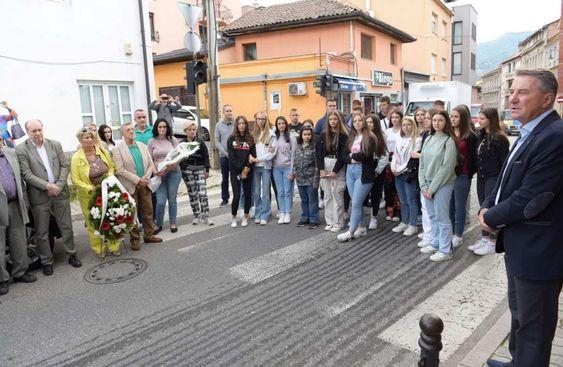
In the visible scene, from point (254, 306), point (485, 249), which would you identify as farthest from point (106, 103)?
point (485, 249)

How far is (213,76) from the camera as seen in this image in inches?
492

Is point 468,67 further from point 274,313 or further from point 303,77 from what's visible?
point 274,313

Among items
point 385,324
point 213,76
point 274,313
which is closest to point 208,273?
point 274,313

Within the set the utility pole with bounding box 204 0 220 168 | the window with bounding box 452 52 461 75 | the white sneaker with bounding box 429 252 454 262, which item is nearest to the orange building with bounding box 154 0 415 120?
the utility pole with bounding box 204 0 220 168

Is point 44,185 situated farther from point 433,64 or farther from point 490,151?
point 433,64

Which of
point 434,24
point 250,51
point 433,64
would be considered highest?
point 434,24

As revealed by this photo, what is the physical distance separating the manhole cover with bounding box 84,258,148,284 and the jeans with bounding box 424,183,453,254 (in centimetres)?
380

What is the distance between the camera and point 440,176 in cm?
531

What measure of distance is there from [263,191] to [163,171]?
5.81 feet

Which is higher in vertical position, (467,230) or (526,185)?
(526,185)

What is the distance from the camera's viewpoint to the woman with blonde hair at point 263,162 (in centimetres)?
737

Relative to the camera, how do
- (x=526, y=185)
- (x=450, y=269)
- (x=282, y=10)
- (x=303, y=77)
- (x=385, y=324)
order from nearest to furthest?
(x=526, y=185)
(x=385, y=324)
(x=450, y=269)
(x=303, y=77)
(x=282, y=10)

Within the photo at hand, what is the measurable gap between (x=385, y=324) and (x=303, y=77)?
59.0 ft

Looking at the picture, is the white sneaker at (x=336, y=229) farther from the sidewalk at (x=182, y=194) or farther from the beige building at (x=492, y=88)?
the beige building at (x=492, y=88)
